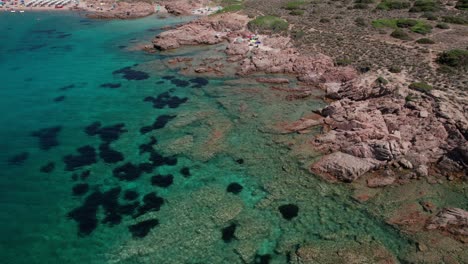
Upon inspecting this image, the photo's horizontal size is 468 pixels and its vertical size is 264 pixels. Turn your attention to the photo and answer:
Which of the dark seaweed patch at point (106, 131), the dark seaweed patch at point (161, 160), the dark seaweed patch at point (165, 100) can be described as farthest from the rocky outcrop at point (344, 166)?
the dark seaweed patch at point (106, 131)

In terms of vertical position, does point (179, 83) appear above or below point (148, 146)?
above

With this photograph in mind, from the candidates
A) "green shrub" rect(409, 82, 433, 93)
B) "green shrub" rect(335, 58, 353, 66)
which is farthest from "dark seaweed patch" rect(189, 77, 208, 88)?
"green shrub" rect(409, 82, 433, 93)

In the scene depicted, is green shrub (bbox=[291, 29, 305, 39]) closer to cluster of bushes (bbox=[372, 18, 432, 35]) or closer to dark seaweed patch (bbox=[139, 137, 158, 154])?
cluster of bushes (bbox=[372, 18, 432, 35])

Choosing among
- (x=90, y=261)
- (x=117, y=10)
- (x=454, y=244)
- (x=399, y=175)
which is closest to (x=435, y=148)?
(x=399, y=175)

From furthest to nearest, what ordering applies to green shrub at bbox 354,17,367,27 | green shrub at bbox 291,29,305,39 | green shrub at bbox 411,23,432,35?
green shrub at bbox 354,17,367,27 < green shrub at bbox 291,29,305,39 < green shrub at bbox 411,23,432,35

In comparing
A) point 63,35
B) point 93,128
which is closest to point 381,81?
point 93,128

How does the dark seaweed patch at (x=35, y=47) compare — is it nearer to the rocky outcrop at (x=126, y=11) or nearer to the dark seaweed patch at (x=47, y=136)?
the rocky outcrop at (x=126, y=11)

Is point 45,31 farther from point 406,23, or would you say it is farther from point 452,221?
point 452,221
